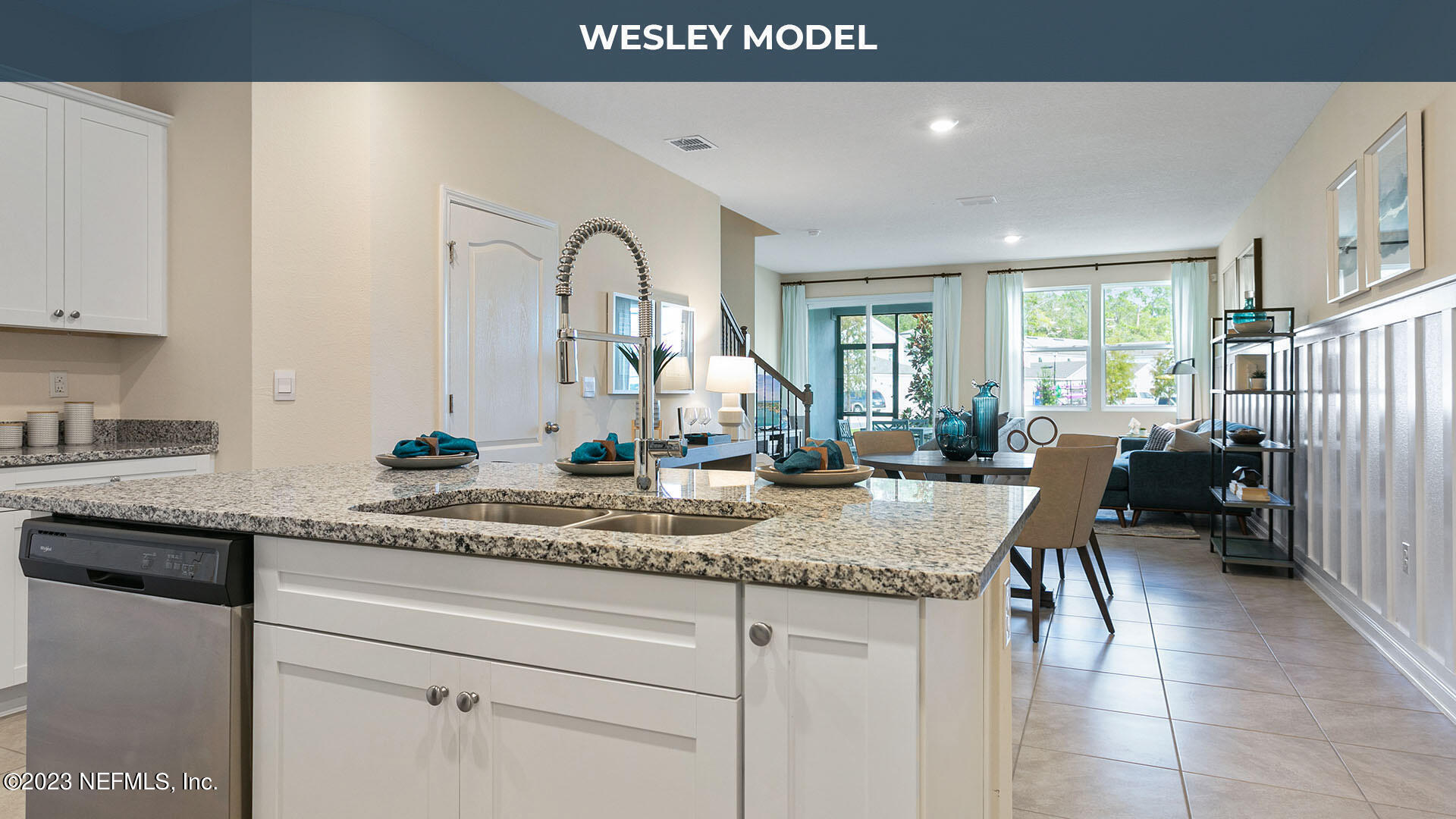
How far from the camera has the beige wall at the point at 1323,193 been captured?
2.87 meters

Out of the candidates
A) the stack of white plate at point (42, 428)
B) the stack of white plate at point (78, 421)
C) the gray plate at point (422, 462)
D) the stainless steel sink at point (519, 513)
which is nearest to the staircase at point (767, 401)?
the stack of white plate at point (78, 421)

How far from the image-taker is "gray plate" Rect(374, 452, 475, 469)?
2.22 m

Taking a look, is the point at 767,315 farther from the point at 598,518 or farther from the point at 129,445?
the point at 598,518

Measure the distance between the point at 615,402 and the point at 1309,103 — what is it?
422 cm

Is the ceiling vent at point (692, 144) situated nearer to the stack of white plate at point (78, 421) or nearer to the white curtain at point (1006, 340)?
the stack of white plate at point (78, 421)

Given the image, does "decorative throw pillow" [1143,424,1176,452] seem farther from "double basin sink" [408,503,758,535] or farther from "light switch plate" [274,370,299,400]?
"light switch plate" [274,370,299,400]

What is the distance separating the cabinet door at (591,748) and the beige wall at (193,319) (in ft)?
8.19

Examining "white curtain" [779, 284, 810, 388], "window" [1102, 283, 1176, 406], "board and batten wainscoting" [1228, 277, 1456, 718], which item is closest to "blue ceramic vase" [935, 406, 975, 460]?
"board and batten wainscoting" [1228, 277, 1456, 718]

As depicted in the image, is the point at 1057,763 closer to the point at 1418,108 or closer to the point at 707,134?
the point at 1418,108

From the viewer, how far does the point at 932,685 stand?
104 centimetres

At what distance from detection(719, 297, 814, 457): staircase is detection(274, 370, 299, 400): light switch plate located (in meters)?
3.73

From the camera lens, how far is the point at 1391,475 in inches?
129
